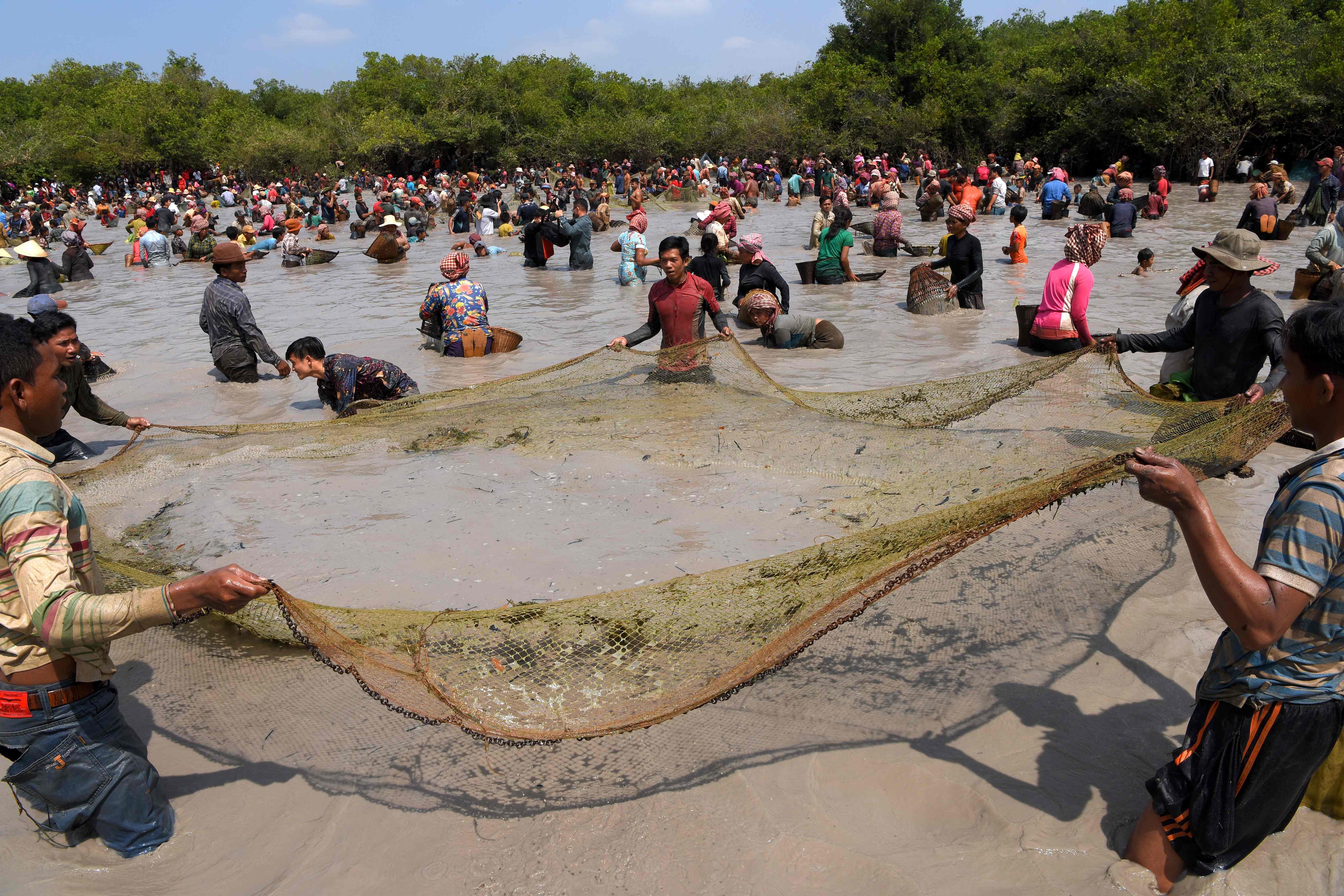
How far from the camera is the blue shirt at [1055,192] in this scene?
20.7 meters

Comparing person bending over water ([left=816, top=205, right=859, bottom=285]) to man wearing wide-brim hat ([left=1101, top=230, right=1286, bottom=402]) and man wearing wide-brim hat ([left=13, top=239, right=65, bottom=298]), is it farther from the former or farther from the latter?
man wearing wide-brim hat ([left=13, top=239, right=65, bottom=298])

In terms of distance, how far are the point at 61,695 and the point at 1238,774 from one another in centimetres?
310

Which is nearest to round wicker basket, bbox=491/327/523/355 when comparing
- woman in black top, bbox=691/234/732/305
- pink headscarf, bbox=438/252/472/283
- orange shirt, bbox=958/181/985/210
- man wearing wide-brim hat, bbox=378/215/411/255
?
pink headscarf, bbox=438/252/472/283

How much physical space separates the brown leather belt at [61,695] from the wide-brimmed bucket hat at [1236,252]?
4.90 meters

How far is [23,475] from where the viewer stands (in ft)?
7.04

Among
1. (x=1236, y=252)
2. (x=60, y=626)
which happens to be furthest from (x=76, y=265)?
(x=1236, y=252)

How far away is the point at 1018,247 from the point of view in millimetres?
14203

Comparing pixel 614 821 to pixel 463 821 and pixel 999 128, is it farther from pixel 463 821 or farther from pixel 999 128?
pixel 999 128

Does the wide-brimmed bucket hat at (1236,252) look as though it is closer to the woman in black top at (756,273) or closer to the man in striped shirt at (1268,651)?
the man in striped shirt at (1268,651)

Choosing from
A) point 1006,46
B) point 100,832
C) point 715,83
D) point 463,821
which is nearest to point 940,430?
point 463,821

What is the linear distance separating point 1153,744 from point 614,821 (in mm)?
1859

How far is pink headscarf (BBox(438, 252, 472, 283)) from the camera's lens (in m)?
8.63

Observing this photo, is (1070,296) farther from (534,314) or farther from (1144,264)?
(534,314)

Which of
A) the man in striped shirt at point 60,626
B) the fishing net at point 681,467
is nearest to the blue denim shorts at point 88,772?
the man in striped shirt at point 60,626
